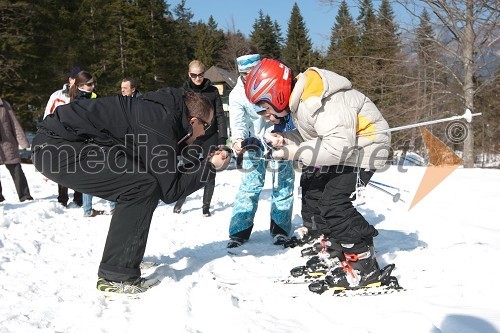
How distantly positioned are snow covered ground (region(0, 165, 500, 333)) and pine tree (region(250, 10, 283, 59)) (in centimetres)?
5656

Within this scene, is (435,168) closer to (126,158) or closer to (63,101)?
(63,101)

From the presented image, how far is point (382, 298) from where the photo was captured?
269 cm

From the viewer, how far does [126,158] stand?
2873mm

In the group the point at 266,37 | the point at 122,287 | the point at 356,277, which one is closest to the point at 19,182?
the point at 122,287

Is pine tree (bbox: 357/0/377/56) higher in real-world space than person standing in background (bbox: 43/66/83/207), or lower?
higher

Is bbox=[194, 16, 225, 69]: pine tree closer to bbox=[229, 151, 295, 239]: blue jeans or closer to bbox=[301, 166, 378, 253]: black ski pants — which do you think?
bbox=[229, 151, 295, 239]: blue jeans

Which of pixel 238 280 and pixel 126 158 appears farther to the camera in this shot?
pixel 238 280

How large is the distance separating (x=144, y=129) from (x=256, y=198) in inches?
70.6

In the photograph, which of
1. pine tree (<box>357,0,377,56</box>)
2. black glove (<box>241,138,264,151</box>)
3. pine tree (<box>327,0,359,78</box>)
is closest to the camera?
black glove (<box>241,138,264,151</box>)

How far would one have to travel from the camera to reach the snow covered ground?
2.26 metres

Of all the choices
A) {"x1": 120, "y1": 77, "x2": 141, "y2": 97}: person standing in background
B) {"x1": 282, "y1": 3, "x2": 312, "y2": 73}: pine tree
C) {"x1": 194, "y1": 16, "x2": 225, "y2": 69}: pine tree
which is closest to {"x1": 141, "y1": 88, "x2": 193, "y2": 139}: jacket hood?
{"x1": 120, "y1": 77, "x2": 141, "y2": 97}: person standing in background

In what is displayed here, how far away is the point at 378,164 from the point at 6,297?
105 inches

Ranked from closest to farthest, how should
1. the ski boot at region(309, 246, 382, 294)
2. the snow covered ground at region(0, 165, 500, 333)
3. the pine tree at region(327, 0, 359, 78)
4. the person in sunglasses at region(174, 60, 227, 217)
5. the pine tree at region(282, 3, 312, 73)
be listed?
1. the snow covered ground at region(0, 165, 500, 333)
2. the ski boot at region(309, 246, 382, 294)
3. the person in sunglasses at region(174, 60, 227, 217)
4. the pine tree at region(327, 0, 359, 78)
5. the pine tree at region(282, 3, 312, 73)

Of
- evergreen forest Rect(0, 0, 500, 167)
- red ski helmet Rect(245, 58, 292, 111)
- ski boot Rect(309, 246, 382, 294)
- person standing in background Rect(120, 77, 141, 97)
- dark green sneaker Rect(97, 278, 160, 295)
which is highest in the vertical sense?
evergreen forest Rect(0, 0, 500, 167)
